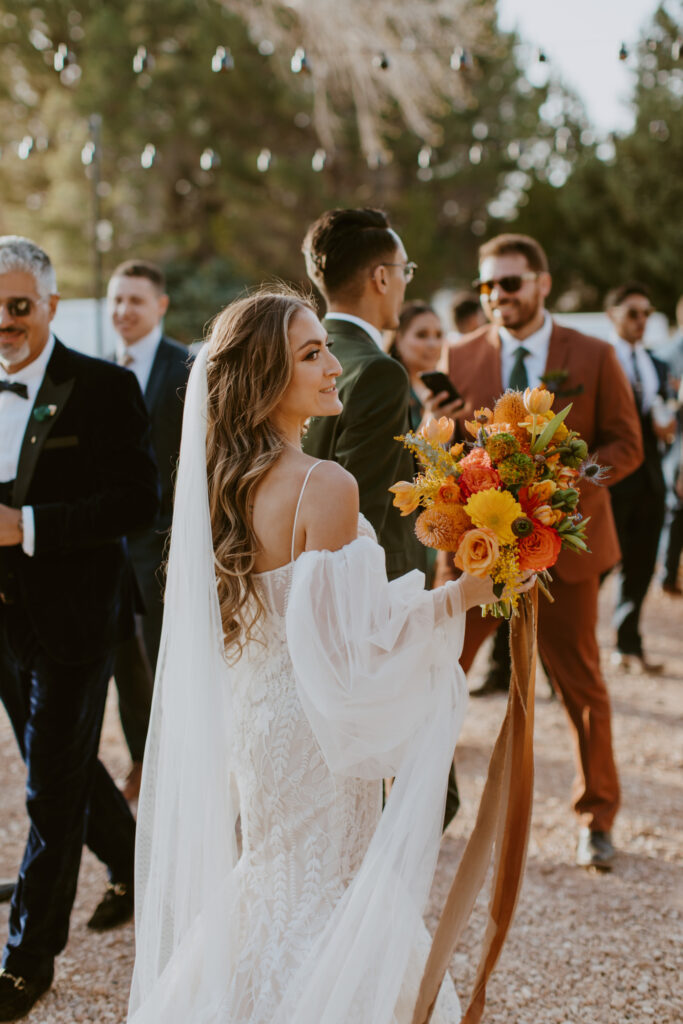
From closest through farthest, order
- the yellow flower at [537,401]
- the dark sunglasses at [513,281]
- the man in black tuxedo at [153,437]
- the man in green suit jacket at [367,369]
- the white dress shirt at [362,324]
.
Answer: the yellow flower at [537,401] < the man in green suit jacket at [367,369] < the white dress shirt at [362,324] < the dark sunglasses at [513,281] < the man in black tuxedo at [153,437]

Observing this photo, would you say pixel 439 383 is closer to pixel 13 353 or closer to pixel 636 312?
pixel 13 353

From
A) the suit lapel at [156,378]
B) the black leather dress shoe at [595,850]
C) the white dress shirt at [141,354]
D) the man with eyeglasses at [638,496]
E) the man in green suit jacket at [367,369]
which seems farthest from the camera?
the man with eyeglasses at [638,496]

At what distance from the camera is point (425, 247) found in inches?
880

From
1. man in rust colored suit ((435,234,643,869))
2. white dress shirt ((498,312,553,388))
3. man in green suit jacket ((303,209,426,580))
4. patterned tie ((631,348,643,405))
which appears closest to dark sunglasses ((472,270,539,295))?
man in rust colored suit ((435,234,643,869))

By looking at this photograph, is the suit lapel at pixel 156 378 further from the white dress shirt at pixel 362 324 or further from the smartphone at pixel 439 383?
the white dress shirt at pixel 362 324

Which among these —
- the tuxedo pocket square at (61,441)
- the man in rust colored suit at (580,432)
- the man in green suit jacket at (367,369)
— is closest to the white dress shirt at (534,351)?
the man in rust colored suit at (580,432)

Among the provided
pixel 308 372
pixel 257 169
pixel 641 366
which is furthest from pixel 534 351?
pixel 257 169

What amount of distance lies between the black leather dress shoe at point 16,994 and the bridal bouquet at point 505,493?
73.3 inches

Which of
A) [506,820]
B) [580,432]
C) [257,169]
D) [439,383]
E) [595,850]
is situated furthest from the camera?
[257,169]

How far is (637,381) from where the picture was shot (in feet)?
22.0

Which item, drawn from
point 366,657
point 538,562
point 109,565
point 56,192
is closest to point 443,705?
point 366,657

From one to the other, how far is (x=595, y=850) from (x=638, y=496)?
3394mm

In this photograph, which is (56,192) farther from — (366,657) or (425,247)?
(366,657)

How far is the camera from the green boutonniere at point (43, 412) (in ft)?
9.59
